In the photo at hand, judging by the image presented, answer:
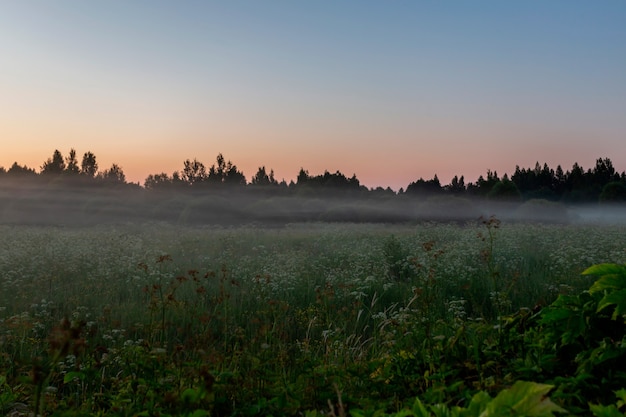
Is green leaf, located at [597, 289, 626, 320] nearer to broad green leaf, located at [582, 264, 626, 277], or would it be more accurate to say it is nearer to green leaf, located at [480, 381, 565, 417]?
broad green leaf, located at [582, 264, 626, 277]

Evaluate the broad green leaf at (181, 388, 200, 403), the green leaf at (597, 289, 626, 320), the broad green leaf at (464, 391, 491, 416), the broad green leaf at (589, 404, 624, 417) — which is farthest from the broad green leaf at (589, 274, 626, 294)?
the broad green leaf at (181, 388, 200, 403)

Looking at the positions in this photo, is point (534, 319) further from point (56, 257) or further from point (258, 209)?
point (258, 209)

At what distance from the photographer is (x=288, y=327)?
6539 mm

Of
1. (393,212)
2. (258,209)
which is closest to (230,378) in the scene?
(393,212)

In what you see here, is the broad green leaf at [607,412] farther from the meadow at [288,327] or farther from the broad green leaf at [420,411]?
the broad green leaf at [420,411]

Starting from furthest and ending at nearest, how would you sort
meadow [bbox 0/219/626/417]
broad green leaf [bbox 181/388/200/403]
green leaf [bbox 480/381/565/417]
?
meadow [bbox 0/219/626/417] < broad green leaf [bbox 181/388/200/403] < green leaf [bbox 480/381/565/417]

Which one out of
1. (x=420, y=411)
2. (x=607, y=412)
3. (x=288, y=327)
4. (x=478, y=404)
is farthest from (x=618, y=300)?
(x=288, y=327)

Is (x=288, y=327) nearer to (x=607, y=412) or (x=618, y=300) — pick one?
(x=618, y=300)

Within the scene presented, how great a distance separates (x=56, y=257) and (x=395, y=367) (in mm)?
10285

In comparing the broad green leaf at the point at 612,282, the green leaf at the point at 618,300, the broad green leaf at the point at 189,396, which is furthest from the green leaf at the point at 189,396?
the broad green leaf at the point at 612,282

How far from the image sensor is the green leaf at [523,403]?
1674 mm

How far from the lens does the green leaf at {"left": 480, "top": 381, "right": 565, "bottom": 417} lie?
5.49ft

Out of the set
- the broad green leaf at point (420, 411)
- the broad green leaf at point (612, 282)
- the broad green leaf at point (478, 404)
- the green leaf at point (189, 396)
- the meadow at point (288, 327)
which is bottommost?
the meadow at point (288, 327)

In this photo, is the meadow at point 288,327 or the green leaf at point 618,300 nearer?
the green leaf at point 618,300
